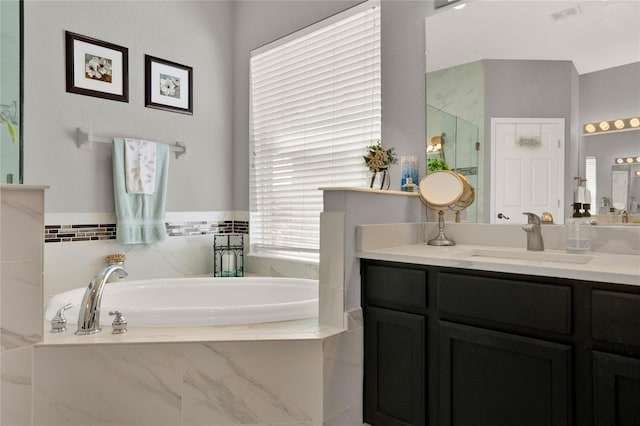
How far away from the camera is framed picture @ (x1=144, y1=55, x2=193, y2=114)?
114 inches

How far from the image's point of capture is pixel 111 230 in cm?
271

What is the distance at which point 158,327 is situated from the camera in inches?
68.5

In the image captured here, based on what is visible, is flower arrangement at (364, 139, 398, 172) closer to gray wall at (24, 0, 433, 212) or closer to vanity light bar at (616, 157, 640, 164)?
gray wall at (24, 0, 433, 212)

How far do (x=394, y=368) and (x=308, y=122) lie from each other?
1808 millimetres

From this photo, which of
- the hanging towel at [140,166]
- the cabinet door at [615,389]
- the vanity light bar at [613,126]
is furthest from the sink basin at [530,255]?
the hanging towel at [140,166]

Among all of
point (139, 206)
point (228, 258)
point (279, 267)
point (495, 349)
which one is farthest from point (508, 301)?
point (139, 206)

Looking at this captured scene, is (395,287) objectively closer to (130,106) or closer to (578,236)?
(578,236)

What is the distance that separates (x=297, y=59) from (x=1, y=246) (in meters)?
2.20

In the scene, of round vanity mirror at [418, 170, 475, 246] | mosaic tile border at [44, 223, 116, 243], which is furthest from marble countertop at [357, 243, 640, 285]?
mosaic tile border at [44, 223, 116, 243]

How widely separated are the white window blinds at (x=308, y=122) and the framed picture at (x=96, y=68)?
974mm

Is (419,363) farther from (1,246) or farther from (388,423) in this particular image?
(1,246)

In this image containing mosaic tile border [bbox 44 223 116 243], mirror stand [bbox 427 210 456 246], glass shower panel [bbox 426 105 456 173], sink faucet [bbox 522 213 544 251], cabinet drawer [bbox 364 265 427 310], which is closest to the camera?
cabinet drawer [bbox 364 265 427 310]

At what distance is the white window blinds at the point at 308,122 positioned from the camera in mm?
2557

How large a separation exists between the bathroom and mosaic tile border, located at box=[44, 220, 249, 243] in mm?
38
